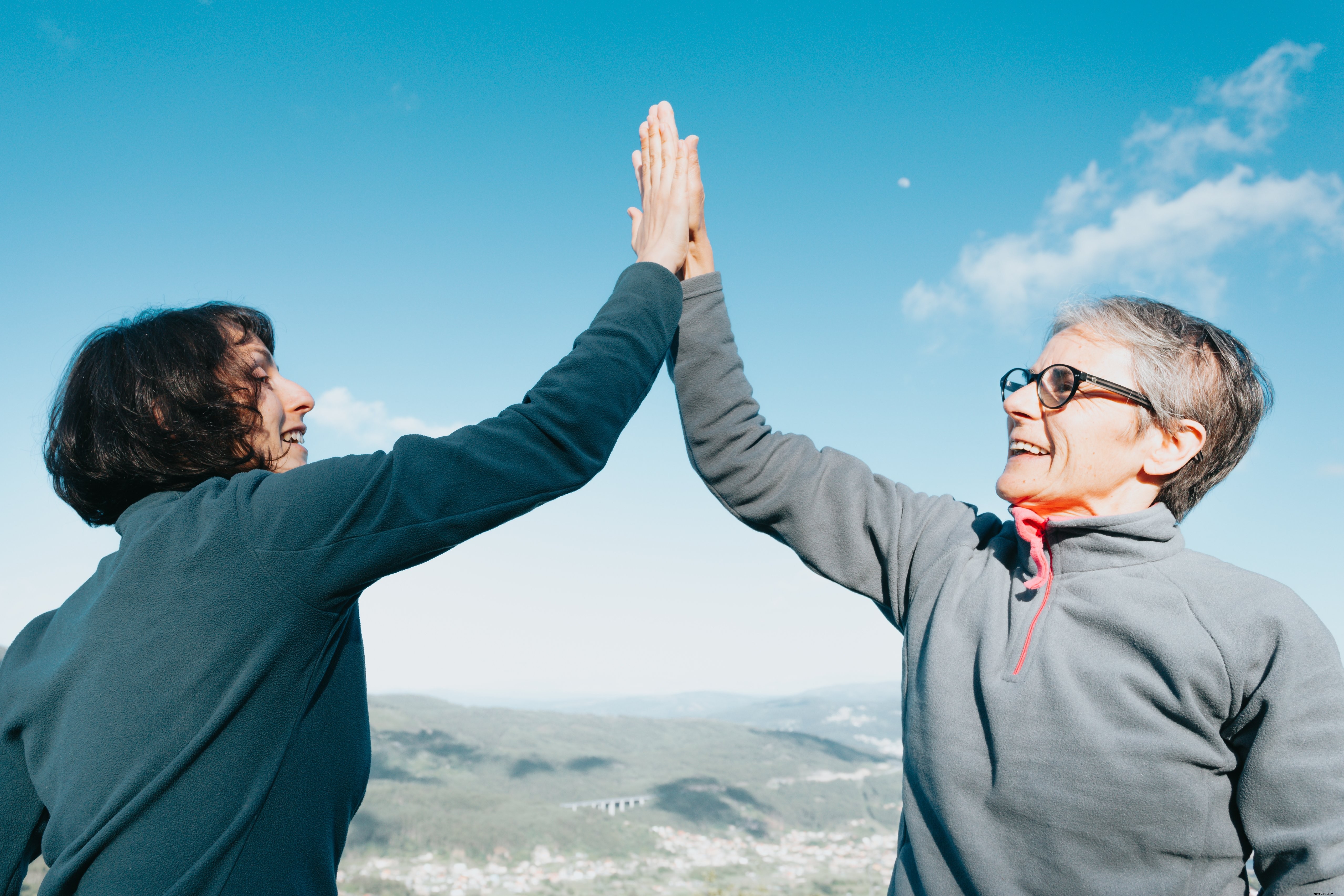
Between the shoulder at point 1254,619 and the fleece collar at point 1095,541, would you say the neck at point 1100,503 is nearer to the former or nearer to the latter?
the fleece collar at point 1095,541

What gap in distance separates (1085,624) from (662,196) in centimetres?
132

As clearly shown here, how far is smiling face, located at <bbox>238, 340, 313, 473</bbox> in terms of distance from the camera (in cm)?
155

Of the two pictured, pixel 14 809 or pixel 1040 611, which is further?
pixel 1040 611

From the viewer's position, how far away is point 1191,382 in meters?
1.64

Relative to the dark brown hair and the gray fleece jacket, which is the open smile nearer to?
the gray fleece jacket

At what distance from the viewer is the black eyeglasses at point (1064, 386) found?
162cm

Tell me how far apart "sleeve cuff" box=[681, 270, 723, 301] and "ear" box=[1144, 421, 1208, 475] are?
101cm

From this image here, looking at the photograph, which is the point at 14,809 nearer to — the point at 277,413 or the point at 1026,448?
the point at 277,413

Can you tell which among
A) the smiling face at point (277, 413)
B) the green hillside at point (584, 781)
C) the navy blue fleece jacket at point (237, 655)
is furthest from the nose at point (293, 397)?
the green hillside at point (584, 781)

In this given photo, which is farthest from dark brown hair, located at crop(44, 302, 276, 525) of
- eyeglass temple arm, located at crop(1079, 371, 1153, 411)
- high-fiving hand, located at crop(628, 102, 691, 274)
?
eyeglass temple arm, located at crop(1079, 371, 1153, 411)

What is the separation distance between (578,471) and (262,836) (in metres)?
0.77

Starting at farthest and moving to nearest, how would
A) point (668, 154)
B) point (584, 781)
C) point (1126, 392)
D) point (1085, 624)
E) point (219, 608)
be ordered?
point (584, 781) → point (668, 154) → point (1126, 392) → point (1085, 624) → point (219, 608)

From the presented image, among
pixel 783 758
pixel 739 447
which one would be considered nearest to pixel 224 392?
pixel 739 447

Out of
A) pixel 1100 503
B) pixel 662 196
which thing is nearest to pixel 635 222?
pixel 662 196
